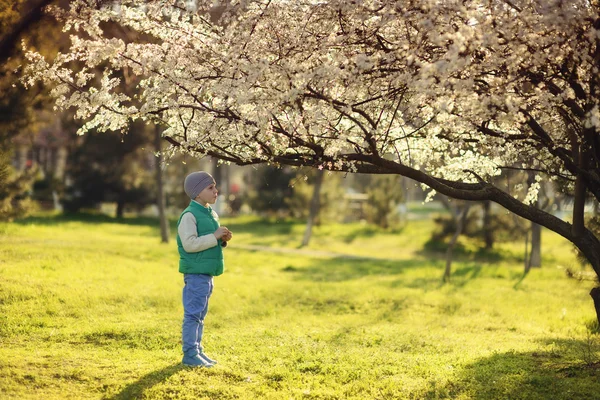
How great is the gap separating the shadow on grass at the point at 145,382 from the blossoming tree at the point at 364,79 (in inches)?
94.1

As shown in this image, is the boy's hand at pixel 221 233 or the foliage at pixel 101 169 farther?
the foliage at pixel 101 169

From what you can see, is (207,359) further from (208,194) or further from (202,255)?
(208,194)

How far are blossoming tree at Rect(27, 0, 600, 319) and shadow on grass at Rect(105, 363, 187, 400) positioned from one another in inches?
94.1

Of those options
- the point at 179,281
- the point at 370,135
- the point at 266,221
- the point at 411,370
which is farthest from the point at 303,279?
the point at 266,221

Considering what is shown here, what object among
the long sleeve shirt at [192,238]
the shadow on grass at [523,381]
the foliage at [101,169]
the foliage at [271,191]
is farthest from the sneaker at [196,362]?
the foliage at [271,191]

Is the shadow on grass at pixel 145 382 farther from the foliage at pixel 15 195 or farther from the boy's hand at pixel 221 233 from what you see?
the foliage at pixel 15 195

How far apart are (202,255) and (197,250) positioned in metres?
0.11

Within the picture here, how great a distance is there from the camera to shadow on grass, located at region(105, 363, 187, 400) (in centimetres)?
610

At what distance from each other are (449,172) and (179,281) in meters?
6.90

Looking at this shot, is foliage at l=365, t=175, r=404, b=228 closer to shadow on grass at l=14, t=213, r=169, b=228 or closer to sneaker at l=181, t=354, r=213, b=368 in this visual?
shadow on grass at l=14, t=213, r=169, b=228

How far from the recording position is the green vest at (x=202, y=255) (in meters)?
6.81

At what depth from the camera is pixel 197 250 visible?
673 cm

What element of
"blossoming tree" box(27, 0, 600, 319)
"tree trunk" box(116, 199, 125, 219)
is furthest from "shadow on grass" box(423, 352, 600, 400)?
"tree trunk" box(116, 199, 125, 219)

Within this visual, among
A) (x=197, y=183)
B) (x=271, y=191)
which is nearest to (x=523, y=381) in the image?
(x=197, y=183)
